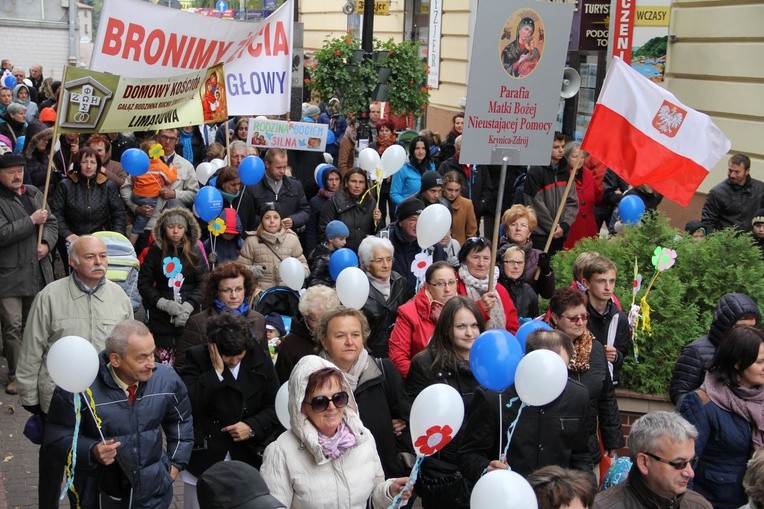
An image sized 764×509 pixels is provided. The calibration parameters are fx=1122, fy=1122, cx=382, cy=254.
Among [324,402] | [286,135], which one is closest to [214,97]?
[286,135]

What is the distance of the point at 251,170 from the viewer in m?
10.9

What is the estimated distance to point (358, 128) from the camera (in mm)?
16844

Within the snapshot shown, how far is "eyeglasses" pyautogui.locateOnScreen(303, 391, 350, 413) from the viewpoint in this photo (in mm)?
4629

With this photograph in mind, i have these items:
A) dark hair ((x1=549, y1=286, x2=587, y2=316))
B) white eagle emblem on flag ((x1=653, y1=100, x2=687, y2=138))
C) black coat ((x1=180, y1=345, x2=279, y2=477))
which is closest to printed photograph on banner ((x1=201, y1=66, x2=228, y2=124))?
white eagle emblem on flag ((x1=653, y1=100, x2=687, y2=138))

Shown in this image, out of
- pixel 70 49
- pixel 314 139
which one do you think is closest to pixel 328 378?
pixel 314 139

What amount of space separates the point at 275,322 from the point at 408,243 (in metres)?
1.62

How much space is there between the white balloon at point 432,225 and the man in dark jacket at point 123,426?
3.39 meters

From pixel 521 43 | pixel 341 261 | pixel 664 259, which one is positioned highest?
pixel 521 43

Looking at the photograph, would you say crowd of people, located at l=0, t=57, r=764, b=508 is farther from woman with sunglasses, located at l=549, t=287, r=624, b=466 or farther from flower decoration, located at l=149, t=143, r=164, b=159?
flower decoration, located at l=149, t=143, r=164, b=159

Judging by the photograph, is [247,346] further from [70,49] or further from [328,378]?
[70,49]

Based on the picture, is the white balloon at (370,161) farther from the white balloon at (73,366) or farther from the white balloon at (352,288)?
the white balloon at (73,366)

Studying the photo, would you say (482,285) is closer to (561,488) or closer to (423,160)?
(561,488)

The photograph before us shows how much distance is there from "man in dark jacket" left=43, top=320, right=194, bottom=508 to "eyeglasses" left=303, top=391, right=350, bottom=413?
1138 mm

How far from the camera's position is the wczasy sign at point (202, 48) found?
965cm
